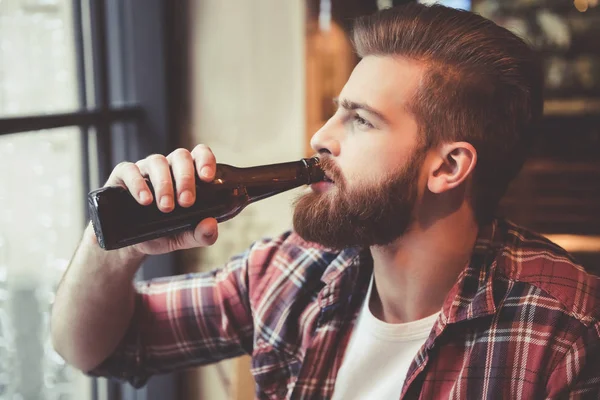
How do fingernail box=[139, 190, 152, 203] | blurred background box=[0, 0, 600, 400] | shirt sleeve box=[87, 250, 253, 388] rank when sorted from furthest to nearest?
blurred background box=[0, 0, 600, 400], shirt sleeve box=[87, 250, 253, 388], fingernail box=[139, 190, 152, 203]

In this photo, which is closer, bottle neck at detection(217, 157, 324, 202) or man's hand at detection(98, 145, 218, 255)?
man's hand at detection(98, 145, 218, 255)

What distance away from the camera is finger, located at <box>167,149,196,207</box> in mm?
970

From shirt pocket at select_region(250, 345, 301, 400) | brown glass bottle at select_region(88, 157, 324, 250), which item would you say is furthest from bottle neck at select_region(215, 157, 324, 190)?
shirt pocket at select_region(250, 345, 301, 400)

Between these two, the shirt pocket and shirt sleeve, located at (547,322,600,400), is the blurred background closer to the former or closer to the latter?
the shirt pocket

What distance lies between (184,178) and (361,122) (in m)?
0.36

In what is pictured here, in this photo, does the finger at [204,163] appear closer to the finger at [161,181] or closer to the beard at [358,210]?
the finger at [161,181]

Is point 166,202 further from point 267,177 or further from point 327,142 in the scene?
point 327,142

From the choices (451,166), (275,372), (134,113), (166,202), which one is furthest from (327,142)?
(134,113)

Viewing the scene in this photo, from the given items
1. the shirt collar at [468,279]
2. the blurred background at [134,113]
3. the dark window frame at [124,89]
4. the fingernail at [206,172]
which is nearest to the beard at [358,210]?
the shirt collar at [468,279]

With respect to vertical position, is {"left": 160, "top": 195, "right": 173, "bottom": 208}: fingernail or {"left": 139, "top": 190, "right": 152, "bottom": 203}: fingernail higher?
{"left": 139, "top": 190, "right": 152, "bottom": 203}: fingernail

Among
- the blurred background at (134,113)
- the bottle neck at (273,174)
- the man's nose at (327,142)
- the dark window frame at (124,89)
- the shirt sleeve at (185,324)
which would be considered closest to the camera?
the bottle neck at (273,174)

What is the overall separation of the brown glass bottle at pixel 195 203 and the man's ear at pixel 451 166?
199mm

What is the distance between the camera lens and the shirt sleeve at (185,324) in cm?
131

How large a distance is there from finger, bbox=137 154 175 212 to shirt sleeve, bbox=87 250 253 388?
1.32ft
